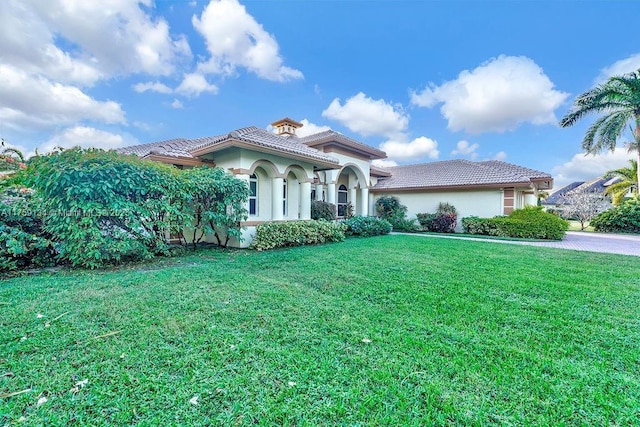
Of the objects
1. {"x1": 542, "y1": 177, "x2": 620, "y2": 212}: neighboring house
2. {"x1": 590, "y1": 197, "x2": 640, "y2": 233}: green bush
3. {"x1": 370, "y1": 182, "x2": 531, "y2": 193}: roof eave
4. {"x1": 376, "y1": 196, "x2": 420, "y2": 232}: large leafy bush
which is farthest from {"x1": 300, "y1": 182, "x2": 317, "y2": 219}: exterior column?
{"x1": 542, "y1": 177, "x2": 620, "y2": 212}: neighboring house

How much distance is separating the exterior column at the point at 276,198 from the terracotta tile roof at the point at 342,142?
17.0 feet

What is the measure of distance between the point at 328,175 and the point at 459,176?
9.78 m

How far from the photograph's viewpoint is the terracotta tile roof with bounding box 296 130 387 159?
1580 cm

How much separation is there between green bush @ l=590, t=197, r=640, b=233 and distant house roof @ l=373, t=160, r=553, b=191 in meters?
5.74

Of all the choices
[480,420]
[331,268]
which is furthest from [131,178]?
[480,420]

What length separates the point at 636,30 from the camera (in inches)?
537

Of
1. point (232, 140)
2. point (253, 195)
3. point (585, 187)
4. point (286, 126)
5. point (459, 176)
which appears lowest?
point (253, 195)

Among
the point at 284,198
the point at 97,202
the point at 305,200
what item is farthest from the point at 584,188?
the point at 97,202

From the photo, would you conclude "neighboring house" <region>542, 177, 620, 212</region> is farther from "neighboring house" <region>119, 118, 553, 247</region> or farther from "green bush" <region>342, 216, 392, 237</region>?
"green bush" <region>342, 216, 392, 237</region>

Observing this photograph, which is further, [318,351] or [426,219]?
[426,219]

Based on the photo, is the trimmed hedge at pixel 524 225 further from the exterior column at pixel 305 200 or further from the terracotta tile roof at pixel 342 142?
the exterior column at pixel 305 200

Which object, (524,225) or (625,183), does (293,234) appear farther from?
(625,183)

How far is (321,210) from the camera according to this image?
15.3 metres

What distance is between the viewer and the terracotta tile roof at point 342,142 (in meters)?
15.8
